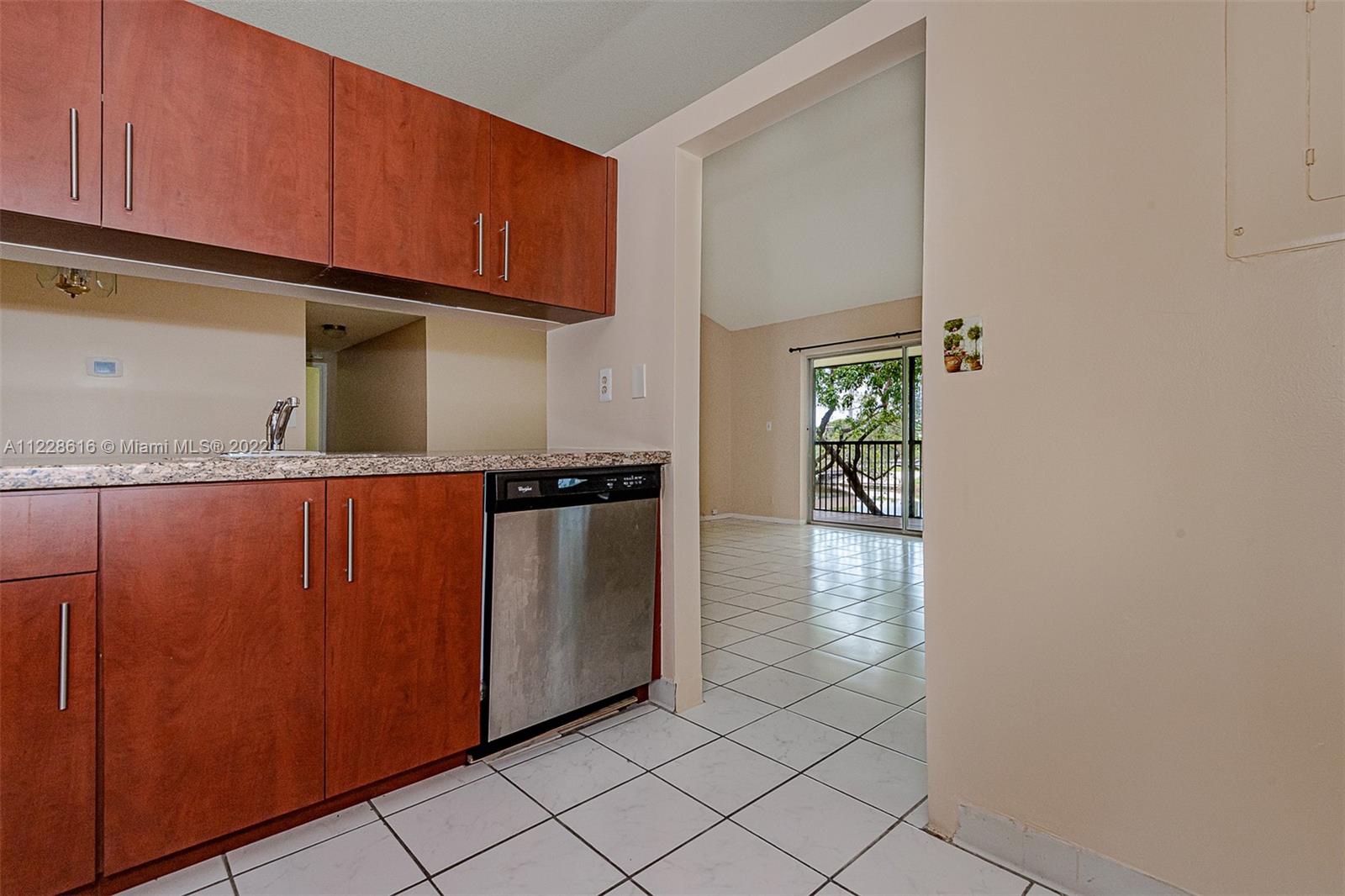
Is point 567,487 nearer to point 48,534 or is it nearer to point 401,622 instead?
point 401,622

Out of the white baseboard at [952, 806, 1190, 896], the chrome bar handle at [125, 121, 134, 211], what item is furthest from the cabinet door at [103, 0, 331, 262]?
the white baseboard at [952, 806, 1190, 896]

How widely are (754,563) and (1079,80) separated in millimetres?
4116

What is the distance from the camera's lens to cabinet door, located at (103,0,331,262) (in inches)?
56.1

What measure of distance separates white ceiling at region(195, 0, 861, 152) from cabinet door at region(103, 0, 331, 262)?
4.23 ft

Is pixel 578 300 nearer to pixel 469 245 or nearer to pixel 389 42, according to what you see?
pixel 469 245

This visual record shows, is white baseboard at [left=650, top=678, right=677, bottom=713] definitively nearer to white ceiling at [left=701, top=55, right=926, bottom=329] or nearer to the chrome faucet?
the chrome faucet

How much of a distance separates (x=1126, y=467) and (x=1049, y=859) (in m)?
0.85

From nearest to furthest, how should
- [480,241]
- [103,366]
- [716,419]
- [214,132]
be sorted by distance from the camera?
[214,132] < [480,241] < [103,366] < [716,419]

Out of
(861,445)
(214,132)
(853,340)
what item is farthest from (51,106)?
(861,445)

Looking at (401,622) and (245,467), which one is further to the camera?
(401,622)

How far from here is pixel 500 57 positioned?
300 cm

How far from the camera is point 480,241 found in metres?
2.02

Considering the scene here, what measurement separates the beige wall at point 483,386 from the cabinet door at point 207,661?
3.59 m

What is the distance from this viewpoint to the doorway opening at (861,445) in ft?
23.1
